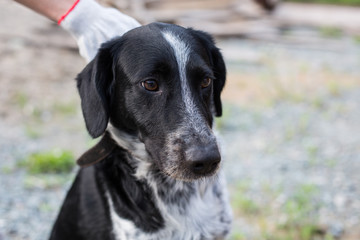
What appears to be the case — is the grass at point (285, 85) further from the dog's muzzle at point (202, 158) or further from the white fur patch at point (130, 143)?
the dog's muzzle at point (202, 158)

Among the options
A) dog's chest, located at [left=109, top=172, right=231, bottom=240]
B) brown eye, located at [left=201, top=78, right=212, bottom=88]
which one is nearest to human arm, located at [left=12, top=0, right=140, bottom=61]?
brown eye, located at [left=201, top=78, right=212, bottom=88]

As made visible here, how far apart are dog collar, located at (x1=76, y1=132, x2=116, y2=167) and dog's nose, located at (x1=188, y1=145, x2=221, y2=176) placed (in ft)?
2.17

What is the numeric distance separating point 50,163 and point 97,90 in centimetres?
273

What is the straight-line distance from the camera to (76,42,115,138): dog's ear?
8.43 feet

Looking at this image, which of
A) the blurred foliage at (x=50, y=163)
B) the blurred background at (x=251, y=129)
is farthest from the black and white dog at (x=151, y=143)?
the blurred foliage at (x=50, y=163)

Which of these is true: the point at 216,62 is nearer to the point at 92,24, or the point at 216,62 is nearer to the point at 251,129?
the point at 92,24

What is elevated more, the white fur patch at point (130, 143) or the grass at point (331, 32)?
the white fur patch at point (130, 143)

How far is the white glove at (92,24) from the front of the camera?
287cm

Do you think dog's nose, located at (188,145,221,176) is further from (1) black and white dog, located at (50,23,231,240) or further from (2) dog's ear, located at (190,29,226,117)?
(2) dog's ear, located at (190,29,226,117)

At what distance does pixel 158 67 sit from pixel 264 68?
24.9 feet

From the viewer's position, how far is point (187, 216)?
2.74 metres

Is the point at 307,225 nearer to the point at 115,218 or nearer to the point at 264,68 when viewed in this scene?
the point at 115,218

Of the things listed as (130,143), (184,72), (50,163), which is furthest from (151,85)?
(50,163)

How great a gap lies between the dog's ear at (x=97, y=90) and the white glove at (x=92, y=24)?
231 millimetres
